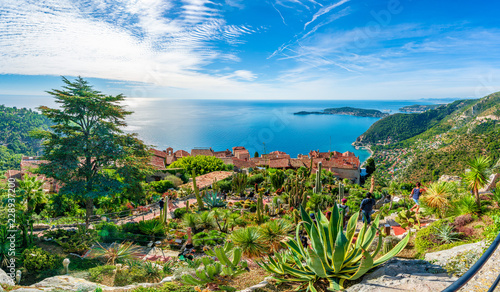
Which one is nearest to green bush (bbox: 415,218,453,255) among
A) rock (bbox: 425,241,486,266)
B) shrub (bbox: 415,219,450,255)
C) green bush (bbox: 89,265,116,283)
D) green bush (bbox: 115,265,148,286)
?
shrub (bbox: 415,219,450,255)

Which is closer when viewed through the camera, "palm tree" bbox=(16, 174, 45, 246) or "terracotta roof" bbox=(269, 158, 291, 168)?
"palm tree" bbox=(16, 174, 45, 246)

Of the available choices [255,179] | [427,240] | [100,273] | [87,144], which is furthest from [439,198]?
[255,179]

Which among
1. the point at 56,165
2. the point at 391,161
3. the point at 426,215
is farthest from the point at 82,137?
the point at 391,161

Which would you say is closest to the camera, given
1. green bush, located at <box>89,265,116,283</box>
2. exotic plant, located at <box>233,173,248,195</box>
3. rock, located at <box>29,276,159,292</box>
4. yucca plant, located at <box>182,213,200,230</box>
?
rock, located at <box>29,276,159,292</box>

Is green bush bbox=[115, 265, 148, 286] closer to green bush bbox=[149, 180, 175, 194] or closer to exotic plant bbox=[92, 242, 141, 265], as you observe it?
exotic plant bbox=[92, 242, 141, 265]

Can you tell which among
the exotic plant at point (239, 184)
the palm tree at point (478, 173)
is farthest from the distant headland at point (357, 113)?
the palm tree at point (478, 173)

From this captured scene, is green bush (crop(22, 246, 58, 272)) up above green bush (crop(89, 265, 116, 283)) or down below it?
below
